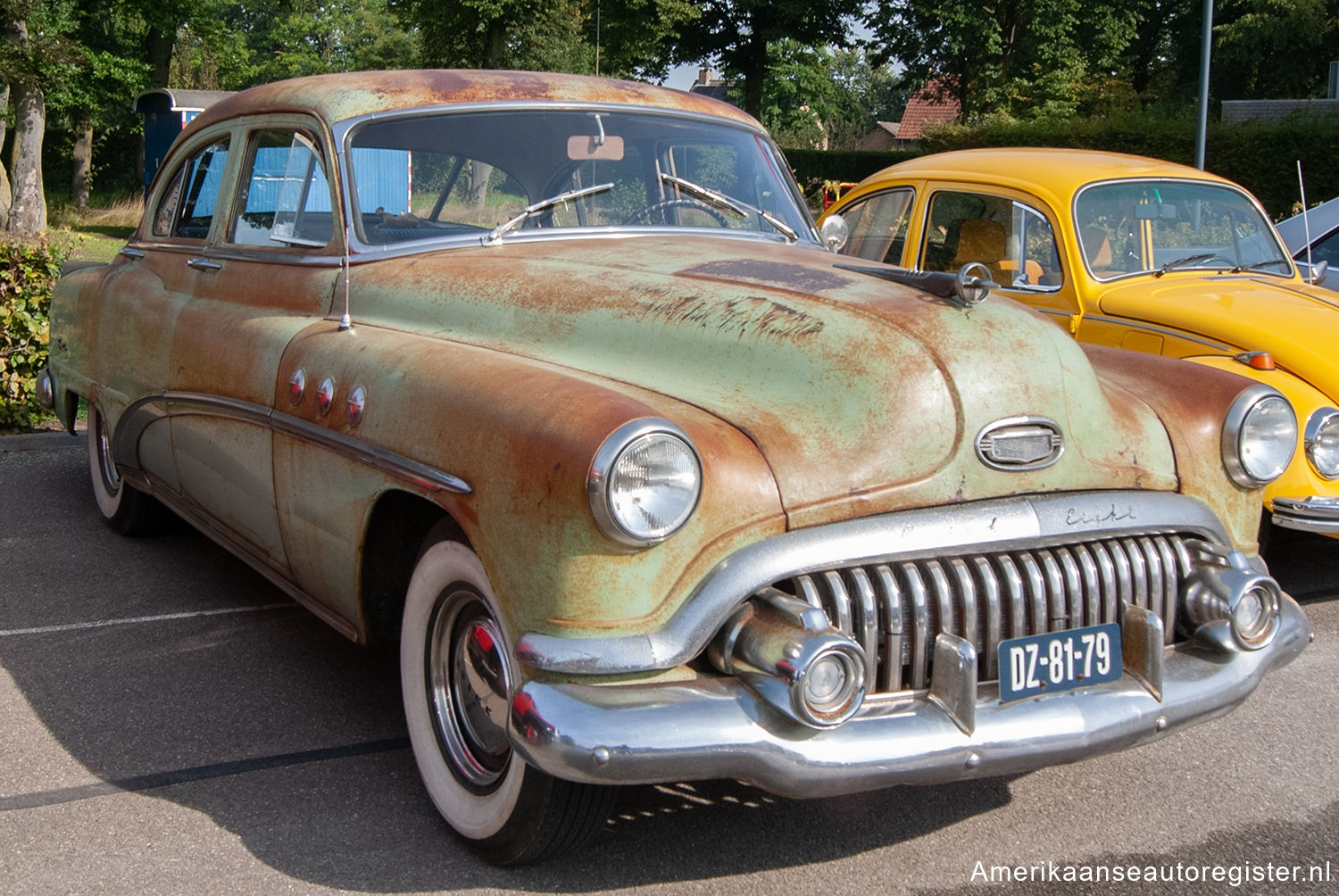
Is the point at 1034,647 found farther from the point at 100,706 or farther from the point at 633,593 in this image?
the point at 100,706

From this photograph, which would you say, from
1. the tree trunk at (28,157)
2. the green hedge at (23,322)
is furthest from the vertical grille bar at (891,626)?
the tree trunk at (28,157)

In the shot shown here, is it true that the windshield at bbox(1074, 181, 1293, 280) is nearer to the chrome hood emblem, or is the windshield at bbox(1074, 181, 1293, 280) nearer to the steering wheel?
the steering wheel

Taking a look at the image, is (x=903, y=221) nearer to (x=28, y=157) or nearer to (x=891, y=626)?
(x=891, y=626)

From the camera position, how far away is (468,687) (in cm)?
300

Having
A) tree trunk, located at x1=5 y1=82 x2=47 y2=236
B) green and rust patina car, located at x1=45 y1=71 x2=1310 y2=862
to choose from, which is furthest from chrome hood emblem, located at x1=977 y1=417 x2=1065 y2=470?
tree trunk, located at x1=5 y1=82 x2=47 y2=236

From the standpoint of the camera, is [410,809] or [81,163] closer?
[410,809]

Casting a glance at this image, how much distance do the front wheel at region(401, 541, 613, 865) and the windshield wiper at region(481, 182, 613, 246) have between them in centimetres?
128

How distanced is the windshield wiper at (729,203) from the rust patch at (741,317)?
1118 mm

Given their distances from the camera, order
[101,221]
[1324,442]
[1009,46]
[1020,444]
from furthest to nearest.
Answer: [1009,46], [101,221], [1324,442], [1020,444]

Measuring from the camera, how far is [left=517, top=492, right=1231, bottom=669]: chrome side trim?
248cm

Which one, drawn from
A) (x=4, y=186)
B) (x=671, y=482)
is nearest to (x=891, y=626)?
(x=671, y=482)

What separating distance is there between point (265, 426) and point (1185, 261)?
4.49 metres

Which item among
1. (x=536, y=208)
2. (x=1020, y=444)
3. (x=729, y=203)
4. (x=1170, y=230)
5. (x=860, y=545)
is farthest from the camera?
(x=1170, y=230)

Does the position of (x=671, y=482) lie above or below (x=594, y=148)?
below
